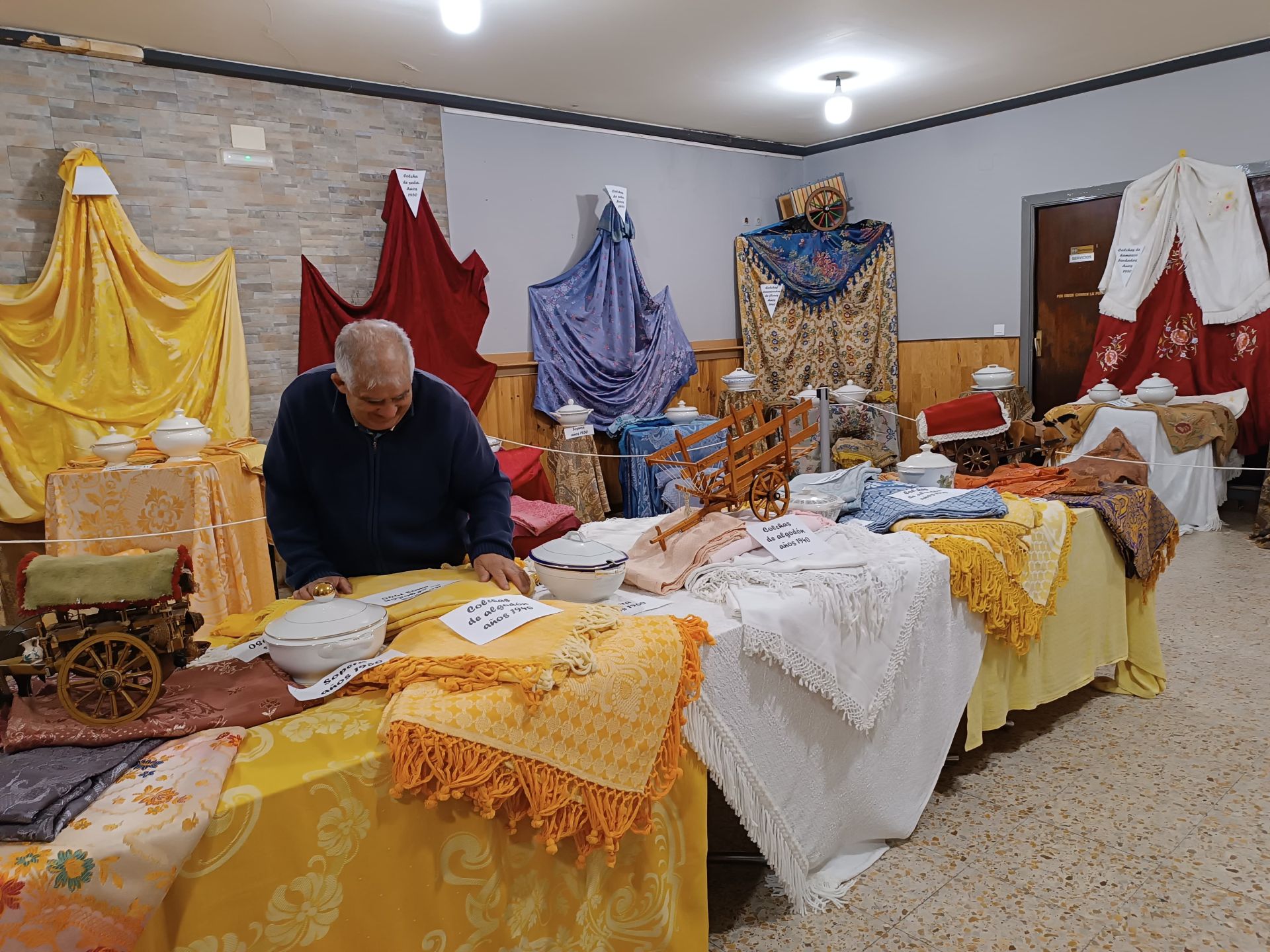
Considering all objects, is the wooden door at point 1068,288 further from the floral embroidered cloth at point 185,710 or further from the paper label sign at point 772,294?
the floral embroidered cloth at point 185,710

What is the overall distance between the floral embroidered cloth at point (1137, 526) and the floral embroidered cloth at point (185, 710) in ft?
7.53

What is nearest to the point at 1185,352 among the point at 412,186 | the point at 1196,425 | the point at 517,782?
the point at 1196,425

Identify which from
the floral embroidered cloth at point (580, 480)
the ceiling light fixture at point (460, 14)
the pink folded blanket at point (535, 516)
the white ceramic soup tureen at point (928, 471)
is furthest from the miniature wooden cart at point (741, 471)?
the floral embroidered cloth at point (580, 480)

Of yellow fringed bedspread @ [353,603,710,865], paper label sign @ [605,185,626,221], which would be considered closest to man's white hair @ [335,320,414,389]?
yellow fringed bedspread @ [353,603,710,865]

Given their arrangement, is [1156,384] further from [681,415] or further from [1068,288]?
[681,415]

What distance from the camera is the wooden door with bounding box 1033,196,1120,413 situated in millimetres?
5984

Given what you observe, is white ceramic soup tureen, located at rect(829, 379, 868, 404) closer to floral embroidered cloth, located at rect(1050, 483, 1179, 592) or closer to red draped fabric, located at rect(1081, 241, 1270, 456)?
red draped fabric, located at rect(1081, 241, 1270, 456)

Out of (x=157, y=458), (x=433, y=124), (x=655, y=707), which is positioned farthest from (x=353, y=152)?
(x=655, y=707)

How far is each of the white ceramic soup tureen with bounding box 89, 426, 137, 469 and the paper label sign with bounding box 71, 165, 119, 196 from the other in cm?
132

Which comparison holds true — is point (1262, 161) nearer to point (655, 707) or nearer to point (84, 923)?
point (655, 707)

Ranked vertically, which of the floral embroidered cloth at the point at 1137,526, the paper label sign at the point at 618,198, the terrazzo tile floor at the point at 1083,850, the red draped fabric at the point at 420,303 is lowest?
the terrazzo tile floor at the point at 1083,850

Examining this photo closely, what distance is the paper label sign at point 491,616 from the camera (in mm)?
1479

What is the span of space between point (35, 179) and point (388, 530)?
354cm

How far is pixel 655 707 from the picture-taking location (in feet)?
4.74
